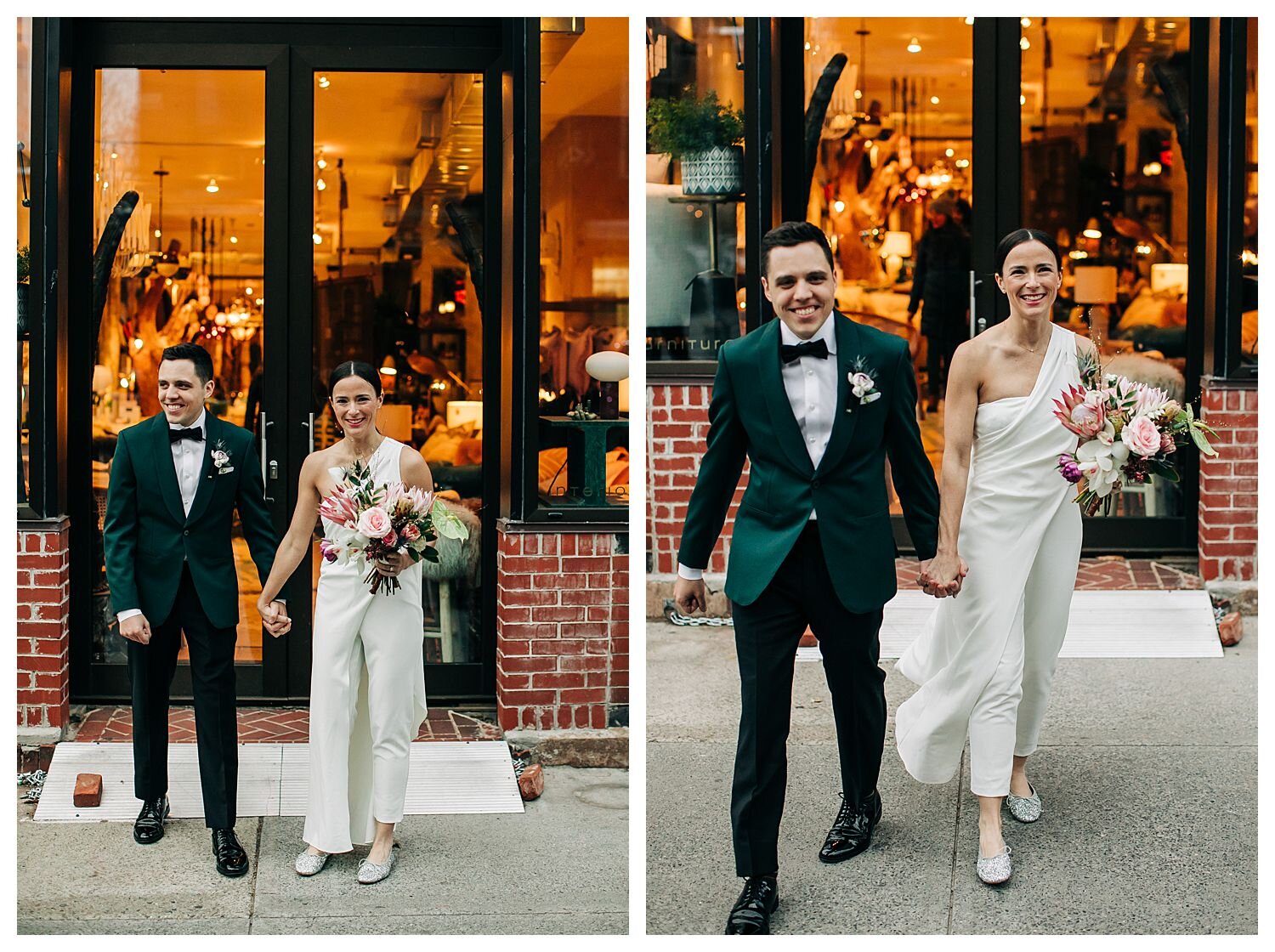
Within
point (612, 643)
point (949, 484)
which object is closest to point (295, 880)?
point (612, 643)

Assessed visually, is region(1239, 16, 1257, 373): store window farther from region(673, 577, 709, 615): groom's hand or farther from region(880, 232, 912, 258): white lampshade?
region(673, 577, 709, 615): groom's hand

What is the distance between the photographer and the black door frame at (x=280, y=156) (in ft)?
18.6

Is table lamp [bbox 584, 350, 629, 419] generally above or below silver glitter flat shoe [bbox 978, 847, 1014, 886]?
above

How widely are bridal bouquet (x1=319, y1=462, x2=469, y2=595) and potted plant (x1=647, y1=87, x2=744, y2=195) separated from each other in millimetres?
2612

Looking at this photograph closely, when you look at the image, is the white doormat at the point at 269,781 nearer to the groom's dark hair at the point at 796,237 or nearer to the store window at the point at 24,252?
the store window at the point at 24,252

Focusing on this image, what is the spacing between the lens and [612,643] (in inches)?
220

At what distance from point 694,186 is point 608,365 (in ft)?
4.20

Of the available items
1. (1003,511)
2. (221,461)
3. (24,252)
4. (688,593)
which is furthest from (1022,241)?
(24,252)

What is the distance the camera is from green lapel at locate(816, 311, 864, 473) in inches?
147

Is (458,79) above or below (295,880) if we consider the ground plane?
above

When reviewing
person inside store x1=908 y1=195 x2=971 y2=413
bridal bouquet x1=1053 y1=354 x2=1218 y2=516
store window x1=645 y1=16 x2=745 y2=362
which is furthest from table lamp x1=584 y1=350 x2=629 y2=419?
person inside store x1=908 y1=195 x2=971 y2=413

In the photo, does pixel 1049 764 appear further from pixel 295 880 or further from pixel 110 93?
pixel 110 93
